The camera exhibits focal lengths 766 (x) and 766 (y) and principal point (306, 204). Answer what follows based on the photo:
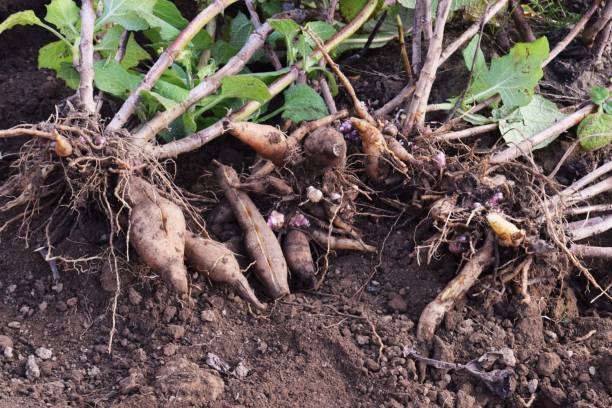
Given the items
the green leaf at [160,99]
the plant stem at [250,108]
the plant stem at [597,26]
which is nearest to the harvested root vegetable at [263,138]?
the plant stem at [250,108]

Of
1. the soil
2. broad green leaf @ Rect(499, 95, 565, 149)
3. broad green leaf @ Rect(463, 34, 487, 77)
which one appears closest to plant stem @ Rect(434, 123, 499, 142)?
broad green leaf @ Rect(499, 95, 565, 149)

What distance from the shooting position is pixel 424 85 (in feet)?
6.77

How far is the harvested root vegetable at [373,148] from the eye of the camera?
1.93 metres

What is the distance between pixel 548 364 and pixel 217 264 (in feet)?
2.54

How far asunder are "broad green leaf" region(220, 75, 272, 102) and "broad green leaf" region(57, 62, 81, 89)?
1.27 ft

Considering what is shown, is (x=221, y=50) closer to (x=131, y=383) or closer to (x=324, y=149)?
(x=324, y=149)

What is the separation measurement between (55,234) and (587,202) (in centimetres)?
142

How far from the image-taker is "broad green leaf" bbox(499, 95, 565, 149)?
84.1 inches

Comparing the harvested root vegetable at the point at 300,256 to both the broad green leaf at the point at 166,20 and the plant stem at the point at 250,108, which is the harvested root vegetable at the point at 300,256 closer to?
the plant stem at the point at 250,108

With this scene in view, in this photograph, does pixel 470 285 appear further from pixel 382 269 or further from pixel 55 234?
pixel 55 234

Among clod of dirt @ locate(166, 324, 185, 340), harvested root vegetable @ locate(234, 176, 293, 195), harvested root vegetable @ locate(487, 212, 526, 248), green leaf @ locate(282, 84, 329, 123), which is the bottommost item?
clod of dirt @ locate(166, 324, 185, 340)

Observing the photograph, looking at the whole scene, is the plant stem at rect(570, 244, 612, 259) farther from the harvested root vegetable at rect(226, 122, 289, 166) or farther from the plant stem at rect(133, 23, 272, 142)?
the plant stem at rect(133, 23, 272, 142)

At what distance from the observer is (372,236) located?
1.97 metres

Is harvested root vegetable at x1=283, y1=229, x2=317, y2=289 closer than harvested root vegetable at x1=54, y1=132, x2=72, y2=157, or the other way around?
harvested root vegetable at x1=54, y1=132, x2=72, y2=157
